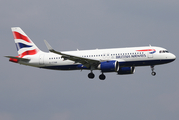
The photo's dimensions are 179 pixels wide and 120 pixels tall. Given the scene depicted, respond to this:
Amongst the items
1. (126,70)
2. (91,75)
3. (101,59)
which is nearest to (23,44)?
(91,75)

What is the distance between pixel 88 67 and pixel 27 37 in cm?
1321

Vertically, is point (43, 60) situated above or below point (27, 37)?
below

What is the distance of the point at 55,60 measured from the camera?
63.0 meters

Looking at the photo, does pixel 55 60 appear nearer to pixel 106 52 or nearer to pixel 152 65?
pixel 106 52

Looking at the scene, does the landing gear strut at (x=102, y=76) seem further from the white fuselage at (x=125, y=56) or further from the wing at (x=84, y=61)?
the white fuselage at (x=125, y=56)

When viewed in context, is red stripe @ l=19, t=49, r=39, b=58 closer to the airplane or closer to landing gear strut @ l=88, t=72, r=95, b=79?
the airplane

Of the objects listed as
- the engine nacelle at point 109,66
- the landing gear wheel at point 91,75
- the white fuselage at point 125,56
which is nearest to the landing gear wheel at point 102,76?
the landing gear wheel at point 91,75

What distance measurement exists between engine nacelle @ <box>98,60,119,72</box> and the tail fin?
42.2ft

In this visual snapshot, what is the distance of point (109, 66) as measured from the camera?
58.6 m

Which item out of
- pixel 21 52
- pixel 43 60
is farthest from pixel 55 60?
pixel 21 52

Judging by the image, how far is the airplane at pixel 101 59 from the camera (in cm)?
5919

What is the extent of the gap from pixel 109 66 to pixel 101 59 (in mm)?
2603

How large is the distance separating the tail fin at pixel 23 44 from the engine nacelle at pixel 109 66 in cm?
1287

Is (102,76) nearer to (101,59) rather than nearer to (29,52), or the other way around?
(101,59)
